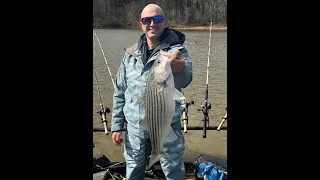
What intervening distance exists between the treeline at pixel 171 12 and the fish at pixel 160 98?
63 centimetres

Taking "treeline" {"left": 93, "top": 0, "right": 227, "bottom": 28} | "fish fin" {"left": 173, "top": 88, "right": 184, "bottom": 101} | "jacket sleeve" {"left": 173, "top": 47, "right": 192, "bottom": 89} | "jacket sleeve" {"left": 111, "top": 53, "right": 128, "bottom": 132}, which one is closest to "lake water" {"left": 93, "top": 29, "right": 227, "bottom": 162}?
"treeline" {"left": 93, "top": 0, "right": 227, "bottom": 28}

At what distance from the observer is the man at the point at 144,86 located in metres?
1.67

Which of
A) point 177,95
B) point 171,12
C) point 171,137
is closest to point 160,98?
point 177,95

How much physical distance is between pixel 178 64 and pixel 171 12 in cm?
97

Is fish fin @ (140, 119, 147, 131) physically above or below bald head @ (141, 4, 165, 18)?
below

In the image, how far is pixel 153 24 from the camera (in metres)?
1.67

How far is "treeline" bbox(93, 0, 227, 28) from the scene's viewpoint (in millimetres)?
2304

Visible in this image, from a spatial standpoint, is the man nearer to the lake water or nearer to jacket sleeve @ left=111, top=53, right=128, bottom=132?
jacket sleeve @ left=111, top=53, right=128, bottom=132

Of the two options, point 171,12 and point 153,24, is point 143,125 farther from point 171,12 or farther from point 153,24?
point 171,12

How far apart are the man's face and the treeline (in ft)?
1.45

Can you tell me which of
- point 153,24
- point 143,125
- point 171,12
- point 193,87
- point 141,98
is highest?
point 171,12

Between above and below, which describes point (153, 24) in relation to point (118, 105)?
above
